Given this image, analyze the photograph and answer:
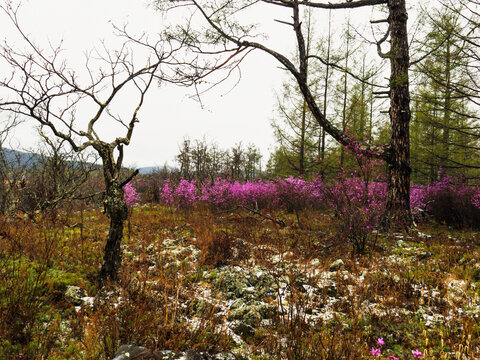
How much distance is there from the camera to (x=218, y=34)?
18.4ft

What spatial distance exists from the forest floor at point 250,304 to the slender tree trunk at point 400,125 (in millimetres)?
1086

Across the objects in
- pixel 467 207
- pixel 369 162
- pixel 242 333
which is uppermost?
pixel 369 162

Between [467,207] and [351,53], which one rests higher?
[351,53]

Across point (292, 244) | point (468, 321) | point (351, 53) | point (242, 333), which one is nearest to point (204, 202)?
point (292, 244)

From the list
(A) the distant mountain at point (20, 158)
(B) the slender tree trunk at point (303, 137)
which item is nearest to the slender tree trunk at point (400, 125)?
(B) the slender tree trunk at point (303, 137)

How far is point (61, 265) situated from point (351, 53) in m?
15.3

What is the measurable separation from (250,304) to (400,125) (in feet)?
19.4

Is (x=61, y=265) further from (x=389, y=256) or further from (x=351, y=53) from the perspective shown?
(x=351, y=53)

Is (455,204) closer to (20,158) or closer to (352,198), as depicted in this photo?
(352,198)

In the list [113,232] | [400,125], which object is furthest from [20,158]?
[400,125]

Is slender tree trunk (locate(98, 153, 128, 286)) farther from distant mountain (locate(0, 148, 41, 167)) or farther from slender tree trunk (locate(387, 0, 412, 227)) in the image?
distant mountain (locate(0, 148, 41, 167))

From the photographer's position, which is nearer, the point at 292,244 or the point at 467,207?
the point at 292,244

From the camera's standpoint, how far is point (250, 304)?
2.85 meters

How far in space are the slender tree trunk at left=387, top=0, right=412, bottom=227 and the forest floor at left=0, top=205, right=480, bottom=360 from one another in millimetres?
1086
